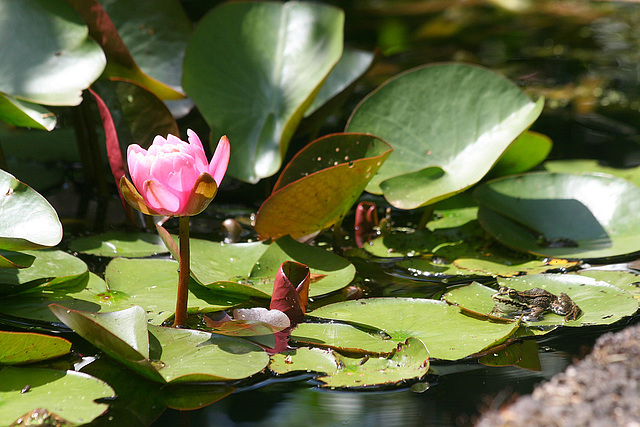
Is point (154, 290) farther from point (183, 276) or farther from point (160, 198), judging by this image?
point (160, 198)

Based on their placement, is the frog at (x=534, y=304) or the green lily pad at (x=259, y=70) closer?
the frog at (x=534, y=304)

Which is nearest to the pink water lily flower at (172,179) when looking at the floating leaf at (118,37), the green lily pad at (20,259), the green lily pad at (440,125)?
the green lily pad at (20,259)

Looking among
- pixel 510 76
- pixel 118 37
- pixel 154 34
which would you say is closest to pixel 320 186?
pixel 118 37

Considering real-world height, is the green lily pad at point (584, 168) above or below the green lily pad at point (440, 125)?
below

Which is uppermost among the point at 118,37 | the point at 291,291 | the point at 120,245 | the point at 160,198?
the point at 118,37

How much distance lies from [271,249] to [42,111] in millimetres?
620

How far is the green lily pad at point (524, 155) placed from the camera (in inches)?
66.7

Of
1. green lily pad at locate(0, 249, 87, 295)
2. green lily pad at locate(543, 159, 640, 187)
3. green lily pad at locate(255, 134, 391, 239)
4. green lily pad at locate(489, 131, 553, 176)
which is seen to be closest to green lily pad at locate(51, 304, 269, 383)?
green lily pad at locate(0, 249, 87, 295)

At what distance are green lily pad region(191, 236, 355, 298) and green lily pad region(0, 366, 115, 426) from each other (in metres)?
0.30

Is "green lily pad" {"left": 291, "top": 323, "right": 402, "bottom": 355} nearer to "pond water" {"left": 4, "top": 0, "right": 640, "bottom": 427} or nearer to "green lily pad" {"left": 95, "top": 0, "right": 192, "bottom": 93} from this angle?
"pond water" {"left": 4, "top": 0, "right": 640, "bottom": 427}

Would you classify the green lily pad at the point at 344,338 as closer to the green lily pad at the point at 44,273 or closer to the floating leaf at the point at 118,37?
the green lily pad at the point at 44,273

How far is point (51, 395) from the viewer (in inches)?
34.4

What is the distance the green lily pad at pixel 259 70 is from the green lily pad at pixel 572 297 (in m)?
0.62

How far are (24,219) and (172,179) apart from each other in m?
0.34
